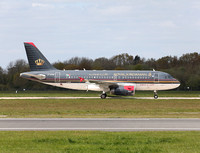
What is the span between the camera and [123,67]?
82.0m

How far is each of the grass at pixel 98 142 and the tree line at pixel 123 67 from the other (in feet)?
186

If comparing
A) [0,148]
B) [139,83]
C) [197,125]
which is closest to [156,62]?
[139,83]

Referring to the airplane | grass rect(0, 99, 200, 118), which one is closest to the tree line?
the airplane

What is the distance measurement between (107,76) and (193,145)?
33.3 metres

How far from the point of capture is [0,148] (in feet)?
36.9

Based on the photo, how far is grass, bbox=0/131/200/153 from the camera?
11.1 metres

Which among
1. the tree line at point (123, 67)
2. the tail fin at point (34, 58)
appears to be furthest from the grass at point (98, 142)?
the tree line at point (123, 67)

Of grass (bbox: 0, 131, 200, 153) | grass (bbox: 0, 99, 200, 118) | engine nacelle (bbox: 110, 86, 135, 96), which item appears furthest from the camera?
engine nacelle (bbox: 110, 86, 135, 96)

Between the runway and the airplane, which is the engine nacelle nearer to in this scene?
the airplane

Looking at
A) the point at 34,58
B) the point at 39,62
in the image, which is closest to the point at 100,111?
the point at 39,62

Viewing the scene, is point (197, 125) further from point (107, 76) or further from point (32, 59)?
point (32, 59)

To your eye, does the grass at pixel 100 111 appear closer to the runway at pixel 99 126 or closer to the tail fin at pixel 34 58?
the runway at pixel 99 126

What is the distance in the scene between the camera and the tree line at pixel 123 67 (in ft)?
232

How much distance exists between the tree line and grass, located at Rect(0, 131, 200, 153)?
56559 millimetres
